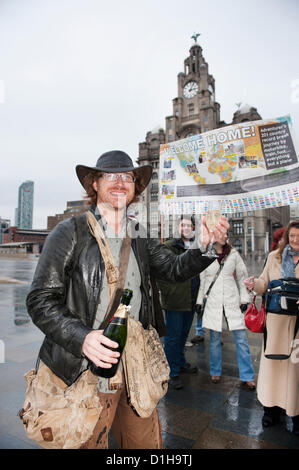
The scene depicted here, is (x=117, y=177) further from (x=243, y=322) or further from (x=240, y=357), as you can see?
(x=240, y=357)

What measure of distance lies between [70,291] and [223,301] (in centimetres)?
284

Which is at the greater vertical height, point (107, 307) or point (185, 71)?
point (185, 71)

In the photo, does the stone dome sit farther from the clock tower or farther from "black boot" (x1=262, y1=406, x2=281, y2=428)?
"black boot" (x1=262, y1=406, x2=281, y2=428)

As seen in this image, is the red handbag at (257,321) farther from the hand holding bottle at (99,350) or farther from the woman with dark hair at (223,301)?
the hand holding bottle at (99,350)

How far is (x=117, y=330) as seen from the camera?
1.38m

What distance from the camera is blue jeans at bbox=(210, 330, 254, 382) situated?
345 cm

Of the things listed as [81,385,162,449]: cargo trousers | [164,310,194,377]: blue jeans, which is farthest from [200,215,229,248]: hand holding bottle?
[164,310,194,377]: blue jeans

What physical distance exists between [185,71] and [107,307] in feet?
238

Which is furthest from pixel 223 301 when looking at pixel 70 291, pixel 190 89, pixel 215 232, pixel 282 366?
pixel 190 89

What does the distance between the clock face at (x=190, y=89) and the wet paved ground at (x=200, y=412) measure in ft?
211

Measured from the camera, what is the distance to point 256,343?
198 inches

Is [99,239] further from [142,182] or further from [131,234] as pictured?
[142,182]

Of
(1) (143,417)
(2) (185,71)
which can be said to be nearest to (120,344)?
(1) (143,417)

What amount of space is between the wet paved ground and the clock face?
64.4 m
